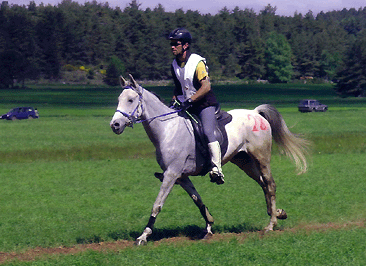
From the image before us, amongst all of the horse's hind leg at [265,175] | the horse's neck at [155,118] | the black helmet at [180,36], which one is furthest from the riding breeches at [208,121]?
the horse's hind leg at [265,175]

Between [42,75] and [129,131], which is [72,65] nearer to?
[42,75]

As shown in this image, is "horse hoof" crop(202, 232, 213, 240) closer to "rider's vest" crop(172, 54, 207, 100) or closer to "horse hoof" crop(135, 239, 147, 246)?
"horse hoof" crop(135, 239, 147, 246)

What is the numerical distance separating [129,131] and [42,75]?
364ft

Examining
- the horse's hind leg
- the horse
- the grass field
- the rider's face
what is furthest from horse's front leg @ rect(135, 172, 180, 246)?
the horse's hind leg

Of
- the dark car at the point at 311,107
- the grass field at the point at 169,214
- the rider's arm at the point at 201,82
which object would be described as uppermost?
the rider's arm at the point at 201,82

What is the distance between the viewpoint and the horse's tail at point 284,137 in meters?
11.8

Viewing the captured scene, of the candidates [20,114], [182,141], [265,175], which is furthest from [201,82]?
[20,114]

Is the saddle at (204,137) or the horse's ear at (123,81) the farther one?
the saddle at (204,137)

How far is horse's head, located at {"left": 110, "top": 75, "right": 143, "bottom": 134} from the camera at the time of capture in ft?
28.9

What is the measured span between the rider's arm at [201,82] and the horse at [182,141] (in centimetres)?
51

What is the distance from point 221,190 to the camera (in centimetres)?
1585

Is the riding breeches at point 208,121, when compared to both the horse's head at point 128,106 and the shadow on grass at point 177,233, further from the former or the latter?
the shadow on grass at point 177,233

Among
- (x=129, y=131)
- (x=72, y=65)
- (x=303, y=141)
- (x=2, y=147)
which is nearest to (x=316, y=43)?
(x=72, y=65)

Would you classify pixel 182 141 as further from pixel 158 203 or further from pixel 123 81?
pixel 123 81
